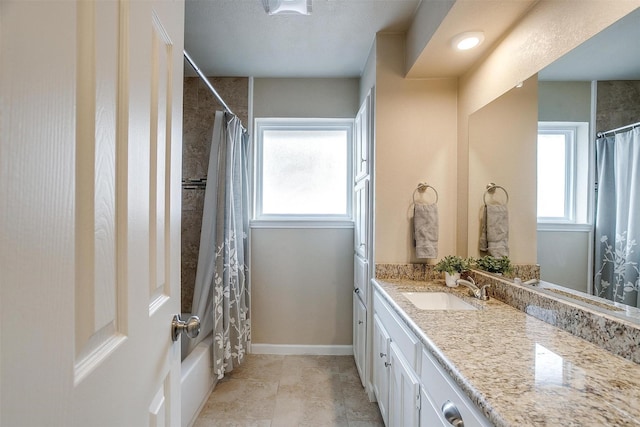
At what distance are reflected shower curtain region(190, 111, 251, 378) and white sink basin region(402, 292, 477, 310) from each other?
1277 mm

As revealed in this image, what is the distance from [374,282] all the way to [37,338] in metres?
1.73

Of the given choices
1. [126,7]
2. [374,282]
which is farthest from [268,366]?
[126,7]

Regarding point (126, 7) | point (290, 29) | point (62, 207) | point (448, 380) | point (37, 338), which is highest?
point (290, 29)

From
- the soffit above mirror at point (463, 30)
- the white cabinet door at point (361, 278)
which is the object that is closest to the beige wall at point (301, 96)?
the soffit above mirror at point (463, 30)

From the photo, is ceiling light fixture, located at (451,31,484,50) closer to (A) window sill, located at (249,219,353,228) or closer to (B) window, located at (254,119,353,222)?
(B) window, located at (254,119,353,222)

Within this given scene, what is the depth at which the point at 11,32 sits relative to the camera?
30 cm

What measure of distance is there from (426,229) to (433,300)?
456 millimetres

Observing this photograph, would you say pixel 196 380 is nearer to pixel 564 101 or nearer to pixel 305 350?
pixel 305 350

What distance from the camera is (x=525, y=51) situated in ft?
4.65

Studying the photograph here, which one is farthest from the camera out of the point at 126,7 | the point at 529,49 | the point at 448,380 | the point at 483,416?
the point at 529,49

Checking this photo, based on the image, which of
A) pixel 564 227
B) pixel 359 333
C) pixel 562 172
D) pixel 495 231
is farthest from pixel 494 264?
pixel 359 333

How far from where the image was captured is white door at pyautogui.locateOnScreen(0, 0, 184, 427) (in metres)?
0.31

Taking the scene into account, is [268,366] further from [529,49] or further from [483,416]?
[529,49]

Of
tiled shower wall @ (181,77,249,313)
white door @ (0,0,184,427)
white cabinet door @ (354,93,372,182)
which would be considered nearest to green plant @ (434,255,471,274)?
white cabinet door @ (354,93,372,182)
